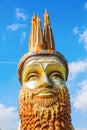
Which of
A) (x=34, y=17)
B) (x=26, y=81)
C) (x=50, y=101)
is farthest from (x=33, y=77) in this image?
(x=34, y=17)

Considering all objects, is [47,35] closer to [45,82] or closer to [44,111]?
[45,82]

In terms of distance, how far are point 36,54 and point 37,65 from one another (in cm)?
31

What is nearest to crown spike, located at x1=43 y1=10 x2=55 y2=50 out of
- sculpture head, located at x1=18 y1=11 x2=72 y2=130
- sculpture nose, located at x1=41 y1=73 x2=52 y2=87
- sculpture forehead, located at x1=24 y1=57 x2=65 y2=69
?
sculpture head, located at x1=18 y1=11 x2=72 y2=130

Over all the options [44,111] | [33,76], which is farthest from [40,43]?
[44,111]

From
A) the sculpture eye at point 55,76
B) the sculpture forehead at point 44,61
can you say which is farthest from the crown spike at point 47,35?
the sculpture eye at point 55,76

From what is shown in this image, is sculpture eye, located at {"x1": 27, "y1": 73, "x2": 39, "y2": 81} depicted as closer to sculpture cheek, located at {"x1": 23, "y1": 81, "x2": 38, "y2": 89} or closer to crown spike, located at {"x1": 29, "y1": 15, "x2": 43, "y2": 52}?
sculpture cheek, located at {"x1": 23, "y1": 81, "x2": 38, "y2": 89}

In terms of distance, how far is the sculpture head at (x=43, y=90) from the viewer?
683 cm

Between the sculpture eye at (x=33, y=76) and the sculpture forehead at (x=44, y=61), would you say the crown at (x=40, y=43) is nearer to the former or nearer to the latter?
the sculpture forehead at (x=44, y=61)

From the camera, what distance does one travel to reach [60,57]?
751 centimetres

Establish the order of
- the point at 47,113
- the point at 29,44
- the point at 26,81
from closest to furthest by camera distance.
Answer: the point at 47,113, the point at 26,81, the point at 29,44

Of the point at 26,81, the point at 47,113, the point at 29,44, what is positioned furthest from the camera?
the point at 29,44

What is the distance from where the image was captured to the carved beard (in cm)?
680

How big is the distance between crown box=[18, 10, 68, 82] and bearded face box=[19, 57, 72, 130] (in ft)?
0.61

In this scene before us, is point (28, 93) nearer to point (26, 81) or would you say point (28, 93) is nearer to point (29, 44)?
point (26, 81)
